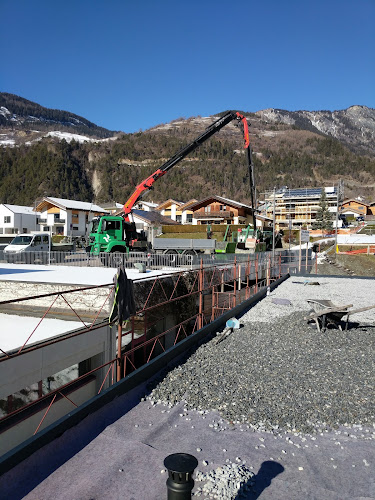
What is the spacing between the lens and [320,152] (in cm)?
16350

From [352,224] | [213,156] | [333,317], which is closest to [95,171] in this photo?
[213,156]

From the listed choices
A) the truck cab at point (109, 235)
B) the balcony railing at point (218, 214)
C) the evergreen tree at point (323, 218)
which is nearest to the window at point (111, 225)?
the truck cab at point (109, 235)

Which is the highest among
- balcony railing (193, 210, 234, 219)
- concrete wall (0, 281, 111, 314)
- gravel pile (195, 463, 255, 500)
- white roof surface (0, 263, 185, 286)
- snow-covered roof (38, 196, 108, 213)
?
snow-covered roof (38, 196, 108, 213)

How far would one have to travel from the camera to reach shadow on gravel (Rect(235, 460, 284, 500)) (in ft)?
11.2

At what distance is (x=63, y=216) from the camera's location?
58906 mm

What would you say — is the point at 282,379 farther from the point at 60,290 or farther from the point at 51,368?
the point at 60,290

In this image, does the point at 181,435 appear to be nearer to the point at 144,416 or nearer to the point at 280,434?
the point at 144,416

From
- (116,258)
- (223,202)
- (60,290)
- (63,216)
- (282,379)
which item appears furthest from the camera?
(223,202)

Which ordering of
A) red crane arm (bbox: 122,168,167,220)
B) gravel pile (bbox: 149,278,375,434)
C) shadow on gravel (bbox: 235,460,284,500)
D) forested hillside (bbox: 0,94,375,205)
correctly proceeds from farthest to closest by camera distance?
forested hillside (bbox: 0,94,375,205), red crane arm (bbox: 122,168,167,220), gravel pile (bbox: 149,278,375,434), shadow on gravel (bbox: 235,460,284,500)

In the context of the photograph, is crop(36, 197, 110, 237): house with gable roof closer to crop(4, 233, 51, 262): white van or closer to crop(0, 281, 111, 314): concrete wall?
crop(4, 233, 51, 262): white van

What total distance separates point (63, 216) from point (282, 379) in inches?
2276

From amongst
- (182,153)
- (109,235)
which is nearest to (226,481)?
(109,235)

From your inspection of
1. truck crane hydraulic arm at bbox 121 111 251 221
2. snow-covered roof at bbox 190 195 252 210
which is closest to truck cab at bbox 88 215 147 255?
truck crane hydraulic arm at bbox 121 111 251 221

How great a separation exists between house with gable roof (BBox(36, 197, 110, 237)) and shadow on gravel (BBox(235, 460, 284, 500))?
57.8m
